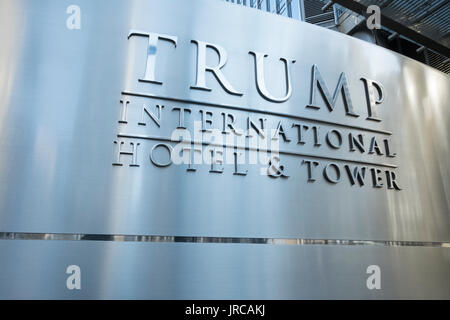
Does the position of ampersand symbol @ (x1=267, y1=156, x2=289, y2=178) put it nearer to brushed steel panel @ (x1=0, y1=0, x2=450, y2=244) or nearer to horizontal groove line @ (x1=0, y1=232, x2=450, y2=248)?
brushed steel panel @ (x1=0, y1=0, x2=450, y2=244)

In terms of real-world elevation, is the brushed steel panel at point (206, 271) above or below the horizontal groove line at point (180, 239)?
below

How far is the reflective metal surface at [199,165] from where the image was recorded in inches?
106

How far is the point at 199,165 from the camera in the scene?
303 cm

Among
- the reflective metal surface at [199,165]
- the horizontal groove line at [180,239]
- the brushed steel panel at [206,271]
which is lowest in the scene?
the brushed steel panel at [206,271]

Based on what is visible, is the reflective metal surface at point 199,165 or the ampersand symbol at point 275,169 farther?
the ampersand symbol at point 275,169

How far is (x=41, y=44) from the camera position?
2979 mm

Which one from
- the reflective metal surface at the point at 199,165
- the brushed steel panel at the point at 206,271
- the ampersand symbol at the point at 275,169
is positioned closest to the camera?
the brushed steel panel at the point at 206,271

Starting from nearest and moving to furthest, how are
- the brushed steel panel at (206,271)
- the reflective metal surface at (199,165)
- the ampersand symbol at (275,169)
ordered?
the brushed steel panel at (206,271)
the reflective metal surface at (199,165)
the ampersand symbol at (275,169)

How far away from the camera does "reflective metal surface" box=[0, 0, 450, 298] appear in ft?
8.83

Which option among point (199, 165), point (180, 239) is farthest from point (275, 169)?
point (180, 239)

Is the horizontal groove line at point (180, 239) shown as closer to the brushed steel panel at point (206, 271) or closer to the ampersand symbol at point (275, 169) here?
the brushed steel panel at point (206, 271)

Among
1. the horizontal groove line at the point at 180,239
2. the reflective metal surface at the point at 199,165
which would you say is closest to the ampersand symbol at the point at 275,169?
the reflective metal surface at the point at 199,165
